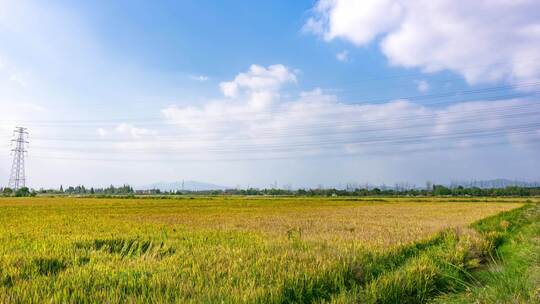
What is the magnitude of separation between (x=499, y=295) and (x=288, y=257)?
376cm

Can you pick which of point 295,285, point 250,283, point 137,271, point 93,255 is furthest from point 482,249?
point 93,255

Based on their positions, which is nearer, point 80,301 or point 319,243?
point 80,301

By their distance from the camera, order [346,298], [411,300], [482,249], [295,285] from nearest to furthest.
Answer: [346,298], [295,285], [411,300], [482,249]

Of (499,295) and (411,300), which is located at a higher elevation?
(499,295)

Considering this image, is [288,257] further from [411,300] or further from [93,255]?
[93,255]

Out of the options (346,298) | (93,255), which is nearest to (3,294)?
(93,255)

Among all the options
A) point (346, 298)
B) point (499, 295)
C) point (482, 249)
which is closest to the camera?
point (499, 295)

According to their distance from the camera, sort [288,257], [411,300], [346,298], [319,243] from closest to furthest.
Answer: [346,298], [411,300], [288,257], [319,243]

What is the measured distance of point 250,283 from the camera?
5.12 metres

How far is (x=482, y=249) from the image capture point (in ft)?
33.3

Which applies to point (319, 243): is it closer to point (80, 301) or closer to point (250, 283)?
point (250, 283)

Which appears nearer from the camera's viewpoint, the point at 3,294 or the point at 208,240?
the point at 3,294

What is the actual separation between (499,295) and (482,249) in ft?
22.2

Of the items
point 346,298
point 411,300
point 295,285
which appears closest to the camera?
point 346,298
